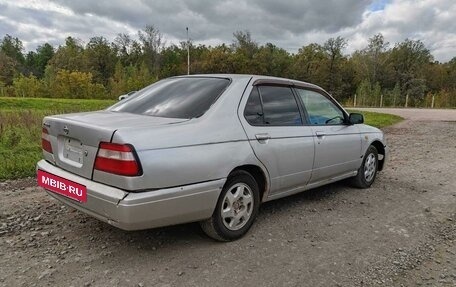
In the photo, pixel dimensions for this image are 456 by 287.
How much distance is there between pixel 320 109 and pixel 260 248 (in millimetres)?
2198

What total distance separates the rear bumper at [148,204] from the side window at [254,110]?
80 centimetres

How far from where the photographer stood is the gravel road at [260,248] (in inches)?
117

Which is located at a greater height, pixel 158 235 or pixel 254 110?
pixel 254 110

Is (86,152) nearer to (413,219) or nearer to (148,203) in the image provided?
(148,203)

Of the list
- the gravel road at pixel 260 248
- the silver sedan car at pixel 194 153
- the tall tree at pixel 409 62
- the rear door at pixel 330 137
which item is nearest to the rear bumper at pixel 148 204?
the silver sedan car at pixel 194 153

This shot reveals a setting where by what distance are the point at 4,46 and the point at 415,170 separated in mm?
88527

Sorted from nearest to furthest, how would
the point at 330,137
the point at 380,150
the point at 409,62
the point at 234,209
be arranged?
the point at 234,209, the point at 330,137, the point at 380,150, the point at 409,62

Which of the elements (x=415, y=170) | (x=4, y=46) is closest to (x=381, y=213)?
(x=415, y=170)

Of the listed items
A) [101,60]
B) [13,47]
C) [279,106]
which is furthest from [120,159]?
[13,47]

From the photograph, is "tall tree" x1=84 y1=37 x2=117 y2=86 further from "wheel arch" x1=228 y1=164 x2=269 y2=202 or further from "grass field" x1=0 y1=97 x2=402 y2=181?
"wheel arch" x1=228 y1=164 x2=269 y2=202

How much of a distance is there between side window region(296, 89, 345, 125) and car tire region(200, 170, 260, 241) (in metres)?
1.37

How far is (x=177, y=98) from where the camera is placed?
3781 millimetres

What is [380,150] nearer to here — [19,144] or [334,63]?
[19,144]

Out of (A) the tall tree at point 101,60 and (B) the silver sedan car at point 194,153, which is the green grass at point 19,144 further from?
(A) the tall tree at point 101,60
